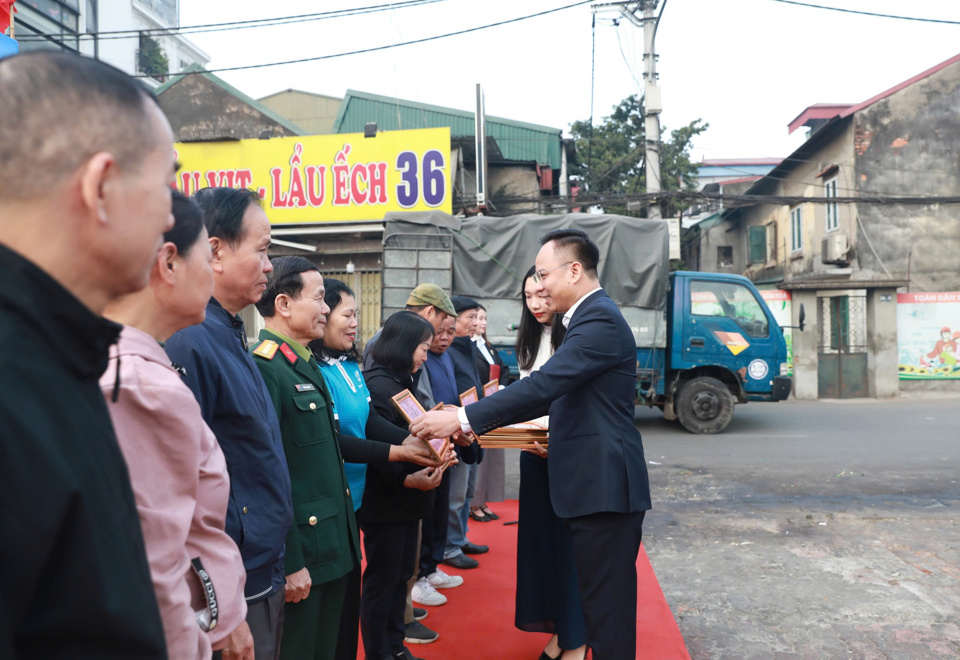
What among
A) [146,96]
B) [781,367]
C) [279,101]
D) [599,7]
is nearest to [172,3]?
[279,101]

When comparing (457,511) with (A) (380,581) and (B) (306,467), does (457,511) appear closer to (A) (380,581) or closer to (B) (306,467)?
(A) (380,581)

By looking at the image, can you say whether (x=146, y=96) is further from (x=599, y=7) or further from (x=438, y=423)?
(x=599, y=7)

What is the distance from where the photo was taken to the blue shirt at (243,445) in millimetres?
1716

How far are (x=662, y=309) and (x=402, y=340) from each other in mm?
7238

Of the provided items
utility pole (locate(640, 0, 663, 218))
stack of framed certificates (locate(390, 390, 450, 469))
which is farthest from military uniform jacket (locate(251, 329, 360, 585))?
utility pole (locate(640, 0, 663, 218))

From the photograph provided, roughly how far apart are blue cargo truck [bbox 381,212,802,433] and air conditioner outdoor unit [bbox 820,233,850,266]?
826 cm

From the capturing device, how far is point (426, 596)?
3986 millimetres

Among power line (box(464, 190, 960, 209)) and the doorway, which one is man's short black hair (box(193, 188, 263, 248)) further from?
the doorway

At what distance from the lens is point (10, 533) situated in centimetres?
68

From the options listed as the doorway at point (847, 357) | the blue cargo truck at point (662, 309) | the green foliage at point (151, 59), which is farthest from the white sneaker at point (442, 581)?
the green foliage at point (151, 59)

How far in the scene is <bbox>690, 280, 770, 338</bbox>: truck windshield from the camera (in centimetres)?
977

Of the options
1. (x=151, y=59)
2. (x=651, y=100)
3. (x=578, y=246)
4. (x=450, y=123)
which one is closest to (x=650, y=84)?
(x=651, y=100)

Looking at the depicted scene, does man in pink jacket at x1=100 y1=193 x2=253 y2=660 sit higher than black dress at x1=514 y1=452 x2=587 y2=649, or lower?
higher

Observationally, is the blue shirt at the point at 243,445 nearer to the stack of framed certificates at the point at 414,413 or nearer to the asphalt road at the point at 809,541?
the stack of framed certificates at the point at 414,413
